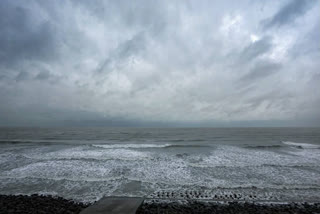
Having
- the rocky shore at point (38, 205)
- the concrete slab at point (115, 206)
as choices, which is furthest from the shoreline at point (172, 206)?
the concrete slab at point (115, 206)

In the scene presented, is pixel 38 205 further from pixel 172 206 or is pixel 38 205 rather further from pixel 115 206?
pixel 172 206

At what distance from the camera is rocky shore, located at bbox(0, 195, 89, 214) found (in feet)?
20.5

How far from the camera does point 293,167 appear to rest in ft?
43.9

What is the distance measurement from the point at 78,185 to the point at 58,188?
108 cm

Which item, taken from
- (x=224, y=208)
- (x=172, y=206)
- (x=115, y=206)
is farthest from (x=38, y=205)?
(x=224, y=208)

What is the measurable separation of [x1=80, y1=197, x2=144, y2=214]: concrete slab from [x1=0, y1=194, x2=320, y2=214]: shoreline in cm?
37

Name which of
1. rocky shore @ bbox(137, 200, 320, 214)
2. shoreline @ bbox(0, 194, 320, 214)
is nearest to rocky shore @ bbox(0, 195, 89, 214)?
shoreline @ bbox(0, 194, 320, 214)

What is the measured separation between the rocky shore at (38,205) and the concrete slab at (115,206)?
0.95m

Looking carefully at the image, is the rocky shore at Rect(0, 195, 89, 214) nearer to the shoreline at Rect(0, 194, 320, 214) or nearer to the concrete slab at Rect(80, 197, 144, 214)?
the shoreline at Rect(0, 194, 320, 214)

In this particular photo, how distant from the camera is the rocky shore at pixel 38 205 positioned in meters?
6.24

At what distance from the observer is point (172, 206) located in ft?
22.2

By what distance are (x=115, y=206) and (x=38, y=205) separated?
12.1ft

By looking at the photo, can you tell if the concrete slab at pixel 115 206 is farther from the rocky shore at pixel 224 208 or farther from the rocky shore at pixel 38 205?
the rocky shore at pixel 38 205

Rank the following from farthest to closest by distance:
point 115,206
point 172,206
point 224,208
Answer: point 172,206
point 224,208
point 115,206
